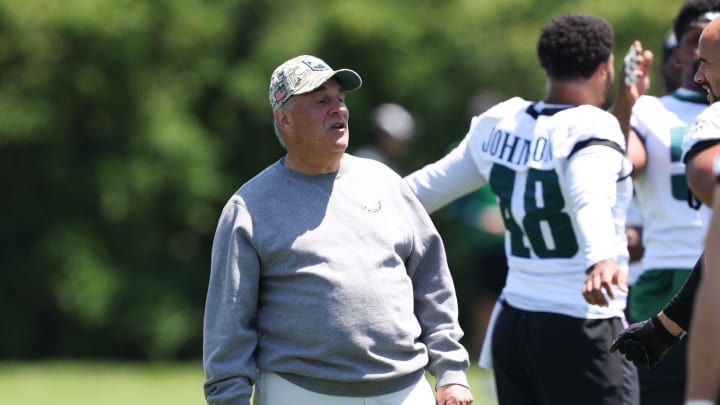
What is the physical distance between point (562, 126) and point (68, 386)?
8.07 m

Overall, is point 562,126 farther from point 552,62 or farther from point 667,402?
point 667,402

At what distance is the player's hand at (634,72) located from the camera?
5516 mm

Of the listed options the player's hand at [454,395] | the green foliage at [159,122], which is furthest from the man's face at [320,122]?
the green foliage at [159,122]

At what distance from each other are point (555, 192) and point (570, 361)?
658 millimetres

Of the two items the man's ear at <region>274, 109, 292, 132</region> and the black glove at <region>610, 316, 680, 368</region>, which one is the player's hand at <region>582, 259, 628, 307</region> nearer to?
the black glove at <region>610, 316, 680, 368</region>

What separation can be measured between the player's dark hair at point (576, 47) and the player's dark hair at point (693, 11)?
0.65m

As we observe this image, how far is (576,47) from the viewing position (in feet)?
17.3

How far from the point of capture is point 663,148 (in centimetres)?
565

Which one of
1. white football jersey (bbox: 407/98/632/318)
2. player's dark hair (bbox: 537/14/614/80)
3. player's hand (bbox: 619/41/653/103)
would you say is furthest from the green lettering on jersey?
player's hand (bbox: 619/41/653/103)

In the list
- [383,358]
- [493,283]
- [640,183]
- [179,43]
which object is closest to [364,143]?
[179,43]

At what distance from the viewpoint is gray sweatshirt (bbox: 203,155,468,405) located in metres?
4.43

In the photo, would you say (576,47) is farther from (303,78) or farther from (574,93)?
(303,78)

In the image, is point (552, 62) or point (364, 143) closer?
point (552, 62)

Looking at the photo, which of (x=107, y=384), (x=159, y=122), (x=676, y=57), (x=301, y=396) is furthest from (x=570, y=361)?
(x=159, y=122)
